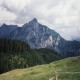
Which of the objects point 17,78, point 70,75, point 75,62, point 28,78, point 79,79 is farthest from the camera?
point 75,62

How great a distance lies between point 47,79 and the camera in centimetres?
5384

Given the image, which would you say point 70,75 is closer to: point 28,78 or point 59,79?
point 59,79

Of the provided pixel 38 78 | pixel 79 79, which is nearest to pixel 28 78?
pixel 38 78

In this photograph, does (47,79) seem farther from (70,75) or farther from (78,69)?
(78,69)

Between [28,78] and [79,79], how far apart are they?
13.1 meters

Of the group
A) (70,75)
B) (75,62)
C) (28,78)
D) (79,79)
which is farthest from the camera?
(75,62)

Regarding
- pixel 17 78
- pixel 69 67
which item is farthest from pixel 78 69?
pixel 17 78

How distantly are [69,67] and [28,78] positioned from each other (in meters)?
10.8

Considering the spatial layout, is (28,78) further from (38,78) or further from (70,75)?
(70,75)

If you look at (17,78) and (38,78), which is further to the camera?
(17,78)

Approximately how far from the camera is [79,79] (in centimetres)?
5044

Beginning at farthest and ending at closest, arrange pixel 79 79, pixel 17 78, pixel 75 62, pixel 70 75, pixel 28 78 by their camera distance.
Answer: pixel 75 62, pixel 17 78, pixel 28 78, pixel 70 75, pixel 79 79

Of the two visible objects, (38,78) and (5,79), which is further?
(5,79)

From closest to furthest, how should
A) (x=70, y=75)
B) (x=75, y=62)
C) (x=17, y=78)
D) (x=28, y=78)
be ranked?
(x=70, y=75)
(x=28, y=78)
(x=17, y=78)
(x=75, y=62)
